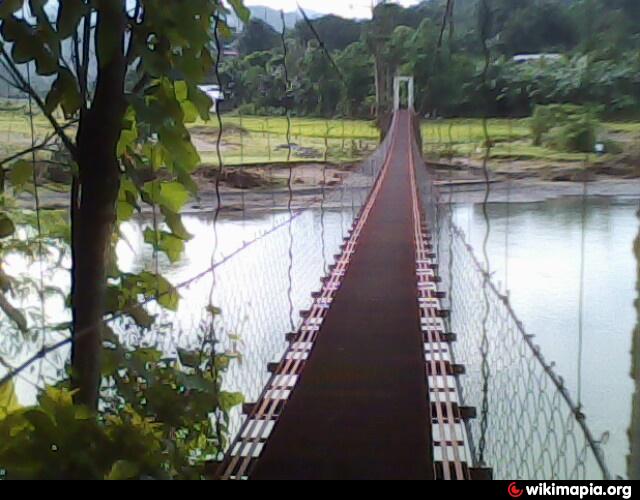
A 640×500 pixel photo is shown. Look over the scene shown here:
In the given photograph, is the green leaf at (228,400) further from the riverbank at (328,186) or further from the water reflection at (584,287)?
the water reflection at (584,287)

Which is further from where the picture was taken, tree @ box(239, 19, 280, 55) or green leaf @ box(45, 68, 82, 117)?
tree @ box(239, 19, 280, 55)

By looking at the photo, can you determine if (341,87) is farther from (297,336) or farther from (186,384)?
(186,384)

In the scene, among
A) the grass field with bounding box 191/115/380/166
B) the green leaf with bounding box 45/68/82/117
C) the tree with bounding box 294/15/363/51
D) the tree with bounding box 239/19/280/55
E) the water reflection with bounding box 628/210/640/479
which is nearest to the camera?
the water reflection with bounding box 628/210/640/479

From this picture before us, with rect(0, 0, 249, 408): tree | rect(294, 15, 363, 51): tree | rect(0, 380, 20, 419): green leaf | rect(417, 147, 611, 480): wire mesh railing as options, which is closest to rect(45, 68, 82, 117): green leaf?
rect(0, 0, 249, 408): tree

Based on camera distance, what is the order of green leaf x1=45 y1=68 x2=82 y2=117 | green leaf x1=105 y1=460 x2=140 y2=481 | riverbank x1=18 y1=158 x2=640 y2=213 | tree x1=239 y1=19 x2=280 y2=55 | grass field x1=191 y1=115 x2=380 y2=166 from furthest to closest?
tree x1=239 y1=19 x2=280 y2=55
grass field x1=191 y1=115 x2=380 y2=166
riverbank x1=18 y1=158 x2=640 y2=213
green leaf x1=45 y1=68 x2=82 y2=117
green leaf x1=105 y1=460 x2=140 y2=481

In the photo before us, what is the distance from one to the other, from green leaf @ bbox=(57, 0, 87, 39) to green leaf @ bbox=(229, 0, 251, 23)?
21 centimetres

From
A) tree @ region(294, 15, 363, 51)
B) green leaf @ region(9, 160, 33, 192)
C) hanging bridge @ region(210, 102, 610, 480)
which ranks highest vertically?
tree @ region(294, 15, 363, 51)

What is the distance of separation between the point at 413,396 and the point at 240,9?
1.58 feet

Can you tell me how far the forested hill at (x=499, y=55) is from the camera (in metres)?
0.69

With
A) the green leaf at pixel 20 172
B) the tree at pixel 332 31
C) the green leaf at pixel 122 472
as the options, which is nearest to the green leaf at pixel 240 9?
the green leaf at pixel 20 172

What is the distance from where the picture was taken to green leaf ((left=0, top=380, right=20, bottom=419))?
65 cm

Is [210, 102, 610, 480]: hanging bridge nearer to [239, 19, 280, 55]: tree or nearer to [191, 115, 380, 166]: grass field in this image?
[191, 115, 380, 166]: grass field

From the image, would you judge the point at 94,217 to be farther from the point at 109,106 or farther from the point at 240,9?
the point at 240,9

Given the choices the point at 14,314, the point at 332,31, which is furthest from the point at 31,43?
the point at 332,31
